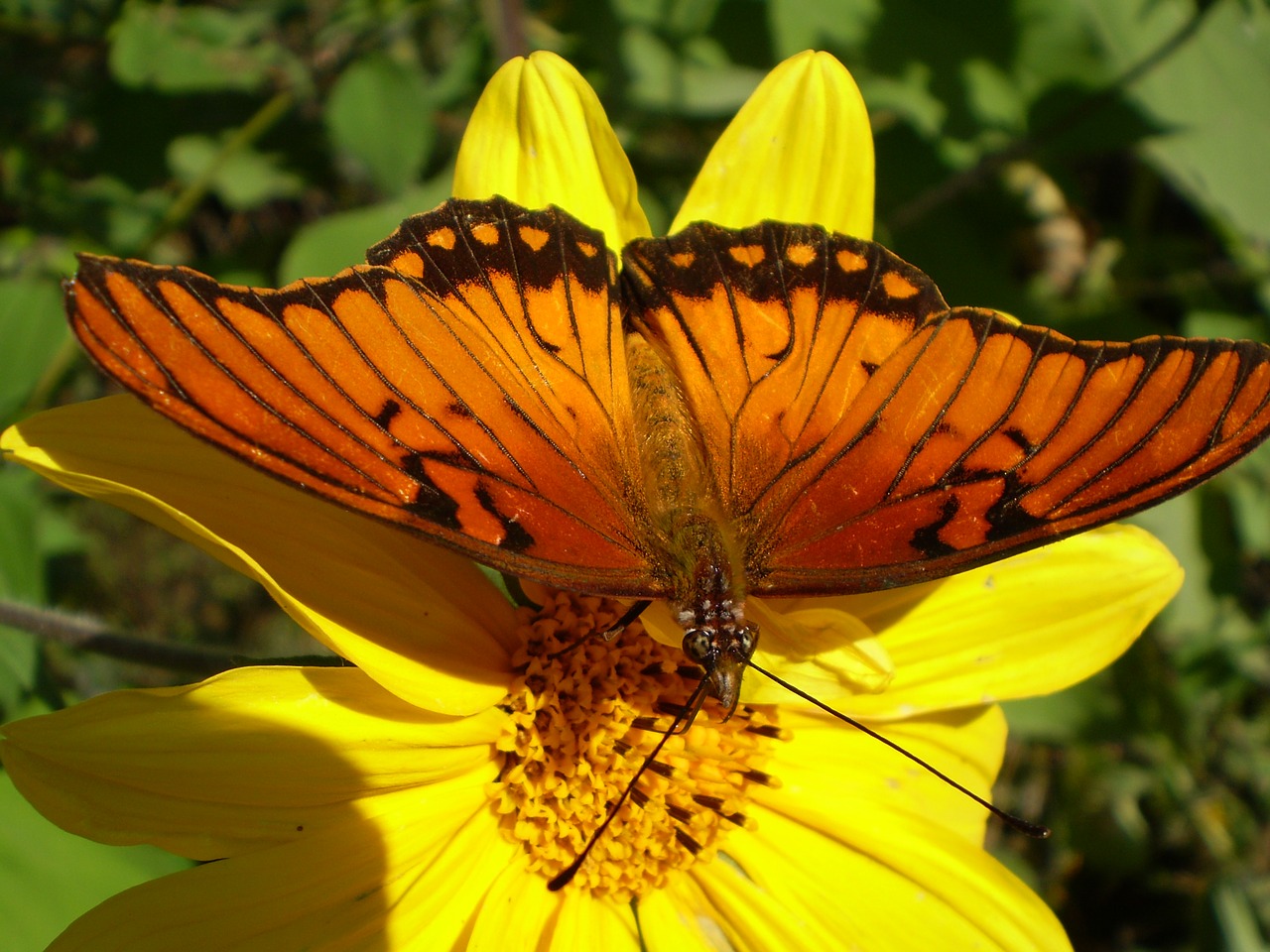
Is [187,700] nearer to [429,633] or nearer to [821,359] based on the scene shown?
[429,633]

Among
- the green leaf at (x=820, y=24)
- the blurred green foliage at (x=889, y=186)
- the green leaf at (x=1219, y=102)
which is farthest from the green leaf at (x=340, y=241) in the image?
the green leaf at (x=1219, y=102)

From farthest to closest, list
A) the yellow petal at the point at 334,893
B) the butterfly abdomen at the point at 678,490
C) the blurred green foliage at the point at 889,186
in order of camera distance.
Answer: the blurred green foliage at the point at 889,186, the butterfly abdomen at the point at 678,490, the yellow petal at the point at 334,893

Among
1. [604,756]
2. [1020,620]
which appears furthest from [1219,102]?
Result: [604,756]

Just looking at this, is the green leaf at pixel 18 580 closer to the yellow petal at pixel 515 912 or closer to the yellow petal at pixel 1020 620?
the yellow petal at pixel 515 912

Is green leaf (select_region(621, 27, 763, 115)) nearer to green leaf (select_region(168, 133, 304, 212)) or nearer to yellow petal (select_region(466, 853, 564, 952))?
green leaf (select_region(168, 133, 304, 212))

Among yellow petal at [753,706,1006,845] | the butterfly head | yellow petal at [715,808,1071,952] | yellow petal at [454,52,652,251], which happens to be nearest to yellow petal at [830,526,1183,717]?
yellow petal at [753,706,1006,845]

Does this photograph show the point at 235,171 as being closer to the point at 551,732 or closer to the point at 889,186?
the point at 889,186
